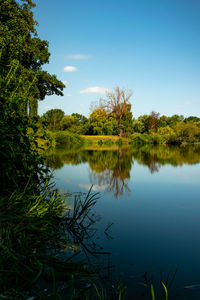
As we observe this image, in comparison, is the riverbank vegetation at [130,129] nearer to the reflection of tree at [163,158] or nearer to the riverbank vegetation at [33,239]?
the reflection of tree at [163,158]

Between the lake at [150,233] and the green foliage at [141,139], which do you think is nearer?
the lake at [150,233]

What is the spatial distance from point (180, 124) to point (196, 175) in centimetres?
2381

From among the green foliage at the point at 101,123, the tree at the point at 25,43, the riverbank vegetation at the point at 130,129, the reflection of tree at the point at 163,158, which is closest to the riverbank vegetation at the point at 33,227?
the reflection of tree at the point at 163,158

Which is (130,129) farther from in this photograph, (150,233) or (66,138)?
(150,233)

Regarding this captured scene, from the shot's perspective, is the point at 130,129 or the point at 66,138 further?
the point at 130,129

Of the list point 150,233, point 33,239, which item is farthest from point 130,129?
point 33,239

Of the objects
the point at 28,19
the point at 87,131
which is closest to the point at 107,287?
the point at 28,19

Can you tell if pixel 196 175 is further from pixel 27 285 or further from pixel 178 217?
pixel 27 285

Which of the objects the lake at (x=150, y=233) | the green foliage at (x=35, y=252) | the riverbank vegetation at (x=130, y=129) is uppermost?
the riverbank vegetation at (x=130, y=129)

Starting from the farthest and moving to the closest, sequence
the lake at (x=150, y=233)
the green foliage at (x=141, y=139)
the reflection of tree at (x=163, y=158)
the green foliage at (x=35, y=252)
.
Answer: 1. the green foliage at (x=141, y=139)
2. the reflection of tree at (x=163, y=158)
3. the lake at (x=150, y=233)
4. the green foliage at (x=35, y=252)

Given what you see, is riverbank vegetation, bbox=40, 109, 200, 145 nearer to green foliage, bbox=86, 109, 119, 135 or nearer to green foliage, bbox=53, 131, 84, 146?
green foliage, bbox=86, 109, 119, 135

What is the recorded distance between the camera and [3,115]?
2.77 m

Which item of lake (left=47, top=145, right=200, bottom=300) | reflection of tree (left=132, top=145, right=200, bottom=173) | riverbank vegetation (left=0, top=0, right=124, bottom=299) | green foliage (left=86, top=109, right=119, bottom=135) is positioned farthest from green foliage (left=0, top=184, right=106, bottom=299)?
green foliage (left=86, top=109, right=119, bottom=135)

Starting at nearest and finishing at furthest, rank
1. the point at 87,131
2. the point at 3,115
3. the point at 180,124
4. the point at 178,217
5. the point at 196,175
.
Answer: the point at 3,115 → the point at 178,217 → the point at 196,175 → the point at 180,124 → the point at 87,131
